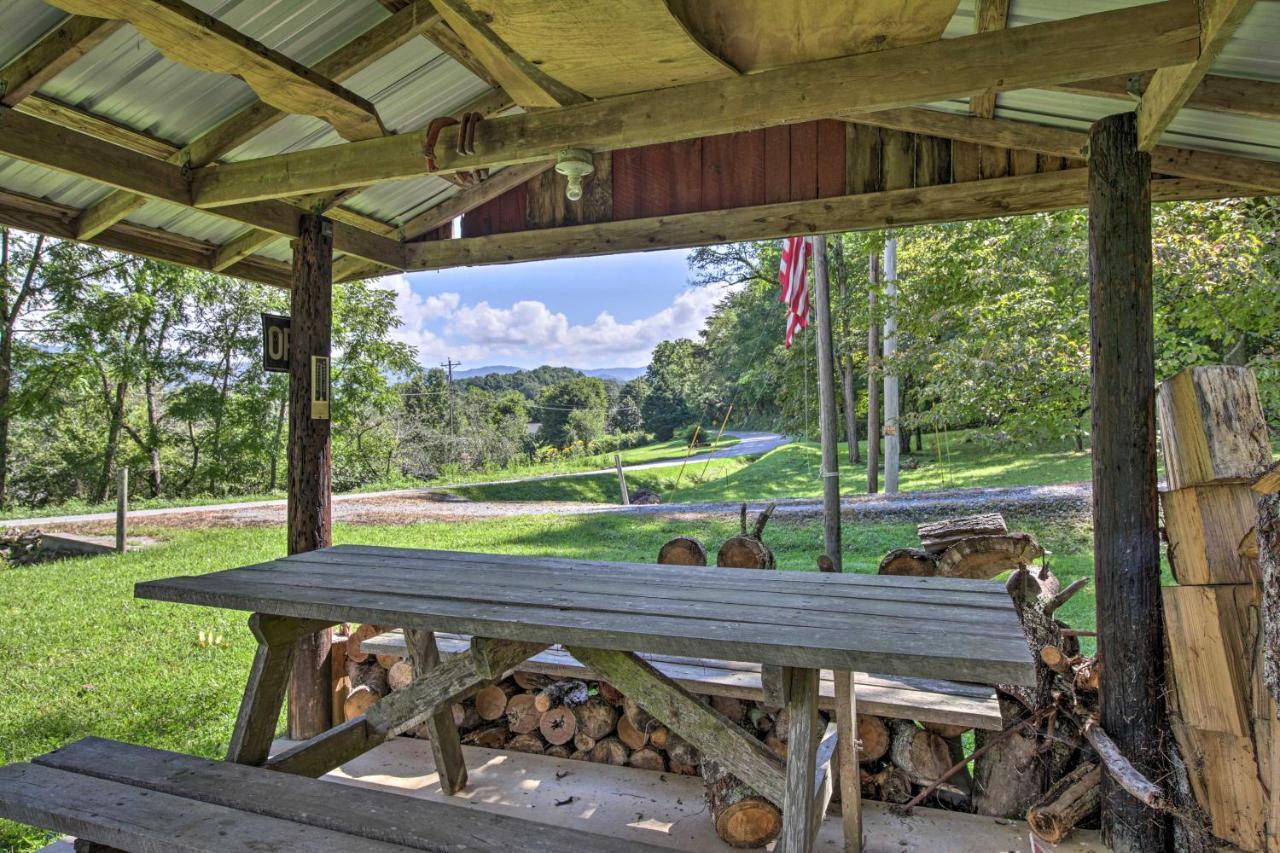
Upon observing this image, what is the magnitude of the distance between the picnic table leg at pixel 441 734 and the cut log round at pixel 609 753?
0.54 meters

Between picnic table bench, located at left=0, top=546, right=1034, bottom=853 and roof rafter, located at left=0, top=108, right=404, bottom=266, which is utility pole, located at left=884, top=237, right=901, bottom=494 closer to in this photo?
roof rafter, located at left=0, top=108, right=404, bottom=266

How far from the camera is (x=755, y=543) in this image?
3480 mm

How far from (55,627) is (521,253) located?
4.61 m

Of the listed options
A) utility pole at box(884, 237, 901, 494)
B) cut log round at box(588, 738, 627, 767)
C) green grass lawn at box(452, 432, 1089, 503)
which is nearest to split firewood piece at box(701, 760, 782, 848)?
cut log round at box(588, 738, 627, 767)

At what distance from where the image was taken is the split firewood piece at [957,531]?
10.3 feet

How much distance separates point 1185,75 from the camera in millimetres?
1882

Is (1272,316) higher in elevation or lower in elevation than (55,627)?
higher

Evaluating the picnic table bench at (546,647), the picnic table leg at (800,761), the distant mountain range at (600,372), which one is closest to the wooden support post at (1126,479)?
the picnic table bench at (546,647)

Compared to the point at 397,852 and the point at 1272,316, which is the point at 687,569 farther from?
the point at 1272,316

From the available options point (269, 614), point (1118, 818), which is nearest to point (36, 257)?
point (269, 614)

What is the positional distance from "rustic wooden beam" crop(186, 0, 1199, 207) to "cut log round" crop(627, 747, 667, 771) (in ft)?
7.56

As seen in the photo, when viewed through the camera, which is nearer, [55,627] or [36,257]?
[55,627]

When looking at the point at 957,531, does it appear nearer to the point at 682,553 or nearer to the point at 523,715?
the point at 682,553

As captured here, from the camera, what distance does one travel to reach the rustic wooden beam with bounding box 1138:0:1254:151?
160 centimetres
